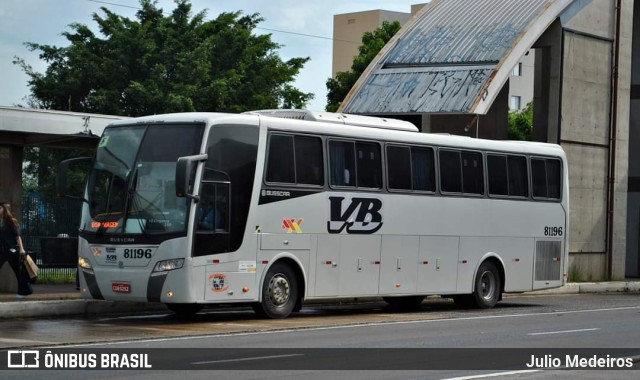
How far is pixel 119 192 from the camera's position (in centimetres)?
1927

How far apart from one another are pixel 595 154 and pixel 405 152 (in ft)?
48.0

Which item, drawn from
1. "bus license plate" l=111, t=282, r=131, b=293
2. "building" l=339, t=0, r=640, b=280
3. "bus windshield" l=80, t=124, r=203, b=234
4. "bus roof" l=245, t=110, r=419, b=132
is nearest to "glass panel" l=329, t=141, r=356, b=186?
"bus roof" l=245, t=110, r=419, b=132

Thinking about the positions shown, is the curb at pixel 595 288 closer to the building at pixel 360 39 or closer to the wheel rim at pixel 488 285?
the wheel rim at pixel 488 285

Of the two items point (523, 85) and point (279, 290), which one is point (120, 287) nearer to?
point (279, 290)

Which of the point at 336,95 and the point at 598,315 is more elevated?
the point at 336,95

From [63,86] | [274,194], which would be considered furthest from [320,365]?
Result: [63,86]

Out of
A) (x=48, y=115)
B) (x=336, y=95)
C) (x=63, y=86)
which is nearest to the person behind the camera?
(x=48, y=115)

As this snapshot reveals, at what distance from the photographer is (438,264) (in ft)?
76.9

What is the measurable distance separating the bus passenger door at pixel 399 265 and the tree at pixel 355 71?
1578 inches

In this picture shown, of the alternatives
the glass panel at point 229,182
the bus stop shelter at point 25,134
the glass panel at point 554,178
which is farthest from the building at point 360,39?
the glass panel at point 229,182

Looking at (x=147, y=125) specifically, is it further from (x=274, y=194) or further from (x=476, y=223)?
(x=476, y=223)

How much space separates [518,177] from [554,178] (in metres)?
1.44

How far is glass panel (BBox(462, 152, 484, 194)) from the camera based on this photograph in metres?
24.0

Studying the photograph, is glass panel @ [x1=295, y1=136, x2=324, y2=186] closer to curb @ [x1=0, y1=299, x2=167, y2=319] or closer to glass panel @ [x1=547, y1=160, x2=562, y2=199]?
curb @ [x1=0, y1=299, x2=167, y2=319]
